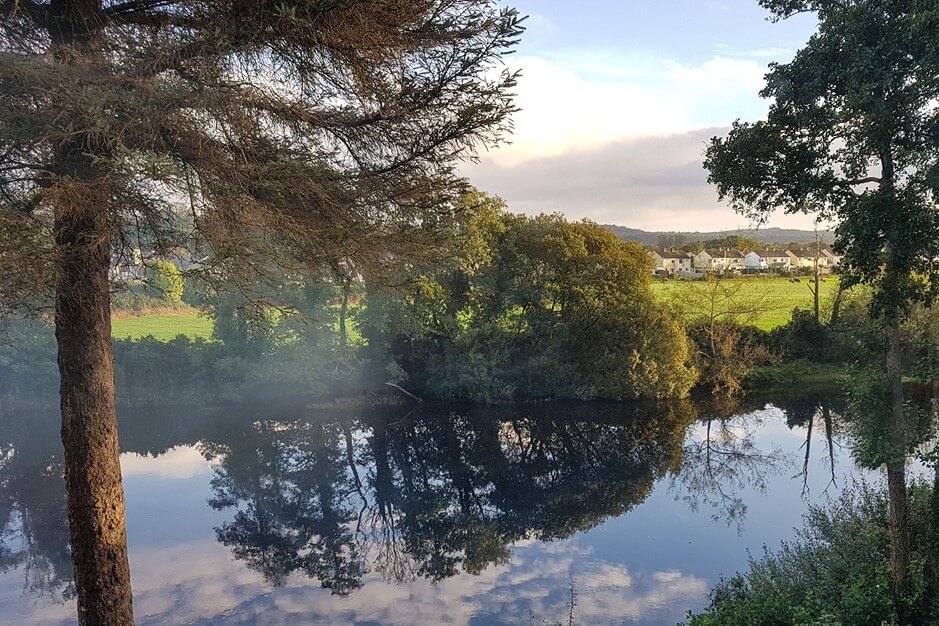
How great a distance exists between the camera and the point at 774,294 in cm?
3653

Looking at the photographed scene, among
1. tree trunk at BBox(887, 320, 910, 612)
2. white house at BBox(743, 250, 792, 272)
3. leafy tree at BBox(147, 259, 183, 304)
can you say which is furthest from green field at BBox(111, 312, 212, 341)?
white house at BBox(743, 250, 792, 272)

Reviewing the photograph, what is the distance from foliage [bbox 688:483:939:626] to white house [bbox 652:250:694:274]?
2316 cm

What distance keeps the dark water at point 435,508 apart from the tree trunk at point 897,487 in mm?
3541

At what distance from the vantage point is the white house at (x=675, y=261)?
110 ft

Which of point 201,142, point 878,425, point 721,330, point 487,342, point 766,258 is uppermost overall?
point 766,258

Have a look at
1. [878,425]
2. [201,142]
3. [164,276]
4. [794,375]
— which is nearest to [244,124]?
[201,142]

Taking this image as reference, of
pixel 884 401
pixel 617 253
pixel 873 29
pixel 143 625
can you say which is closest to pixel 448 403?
pixel 617 253

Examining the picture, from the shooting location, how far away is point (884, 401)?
7.18 metres

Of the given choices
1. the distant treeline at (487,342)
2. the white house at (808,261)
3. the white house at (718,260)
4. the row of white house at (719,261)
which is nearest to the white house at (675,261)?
the row of white house at (719,261)

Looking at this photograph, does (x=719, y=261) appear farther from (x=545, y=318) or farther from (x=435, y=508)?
(x=435, y=508)

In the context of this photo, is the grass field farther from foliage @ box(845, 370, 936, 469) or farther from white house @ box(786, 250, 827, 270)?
foliage @ box(845, 370, 936, 469)

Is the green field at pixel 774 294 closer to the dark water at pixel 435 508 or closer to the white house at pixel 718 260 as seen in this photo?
the white house at pixel 718 260

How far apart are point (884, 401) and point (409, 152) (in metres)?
6.48

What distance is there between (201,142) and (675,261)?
122ft
